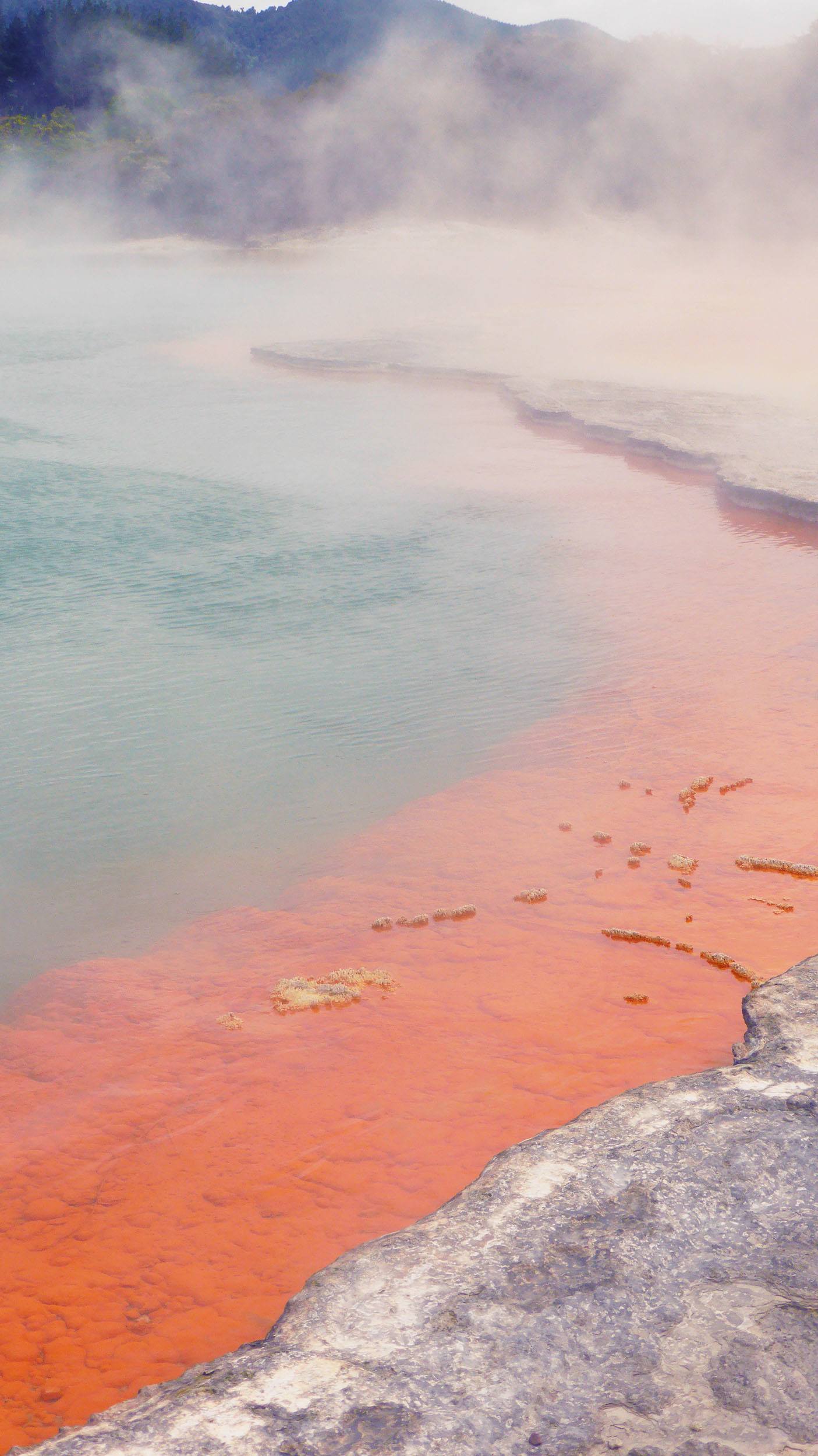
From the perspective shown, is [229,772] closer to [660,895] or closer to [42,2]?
[660,895]

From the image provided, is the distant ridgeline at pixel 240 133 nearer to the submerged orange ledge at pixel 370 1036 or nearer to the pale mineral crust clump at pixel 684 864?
the submerged orange ledge at pixel 370 1036

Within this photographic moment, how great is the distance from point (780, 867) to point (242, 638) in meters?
3.34

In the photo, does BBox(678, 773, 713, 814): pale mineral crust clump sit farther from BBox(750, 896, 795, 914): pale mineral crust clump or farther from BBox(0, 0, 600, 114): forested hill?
BBox(0, 0, 600, 114): forested hill

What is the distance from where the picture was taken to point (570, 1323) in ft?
5.87

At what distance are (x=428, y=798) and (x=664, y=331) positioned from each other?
40.8 ft

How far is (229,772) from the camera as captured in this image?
15.6 ft

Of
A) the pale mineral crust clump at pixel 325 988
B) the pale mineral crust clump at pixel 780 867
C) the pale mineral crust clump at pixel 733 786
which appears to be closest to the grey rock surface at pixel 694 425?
the pale mineral crust clump at pixel 733 786

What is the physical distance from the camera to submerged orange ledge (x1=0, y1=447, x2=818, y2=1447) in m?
2.40

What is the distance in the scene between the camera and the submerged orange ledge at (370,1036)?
2.40 meters

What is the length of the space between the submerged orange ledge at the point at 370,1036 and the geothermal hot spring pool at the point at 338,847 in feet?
0.04

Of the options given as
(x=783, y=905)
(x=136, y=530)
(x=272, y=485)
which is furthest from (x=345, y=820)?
(x=272, y=485)

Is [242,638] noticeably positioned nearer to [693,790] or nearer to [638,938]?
[693,790]

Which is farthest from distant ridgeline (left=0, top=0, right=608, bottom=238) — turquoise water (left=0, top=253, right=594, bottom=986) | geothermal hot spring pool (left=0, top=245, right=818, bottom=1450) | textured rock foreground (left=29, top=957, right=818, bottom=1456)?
textured rock foreground (left=29, top=957, right=818, bottom=1456)

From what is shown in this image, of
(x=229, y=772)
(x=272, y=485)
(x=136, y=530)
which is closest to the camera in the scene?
(x=229, y=772)
